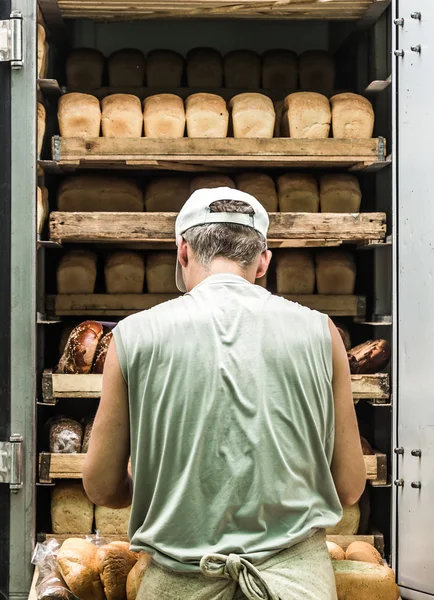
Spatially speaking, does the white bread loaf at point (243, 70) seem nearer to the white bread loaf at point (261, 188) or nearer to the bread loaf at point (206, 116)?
the bread loaf at point (206, 116)

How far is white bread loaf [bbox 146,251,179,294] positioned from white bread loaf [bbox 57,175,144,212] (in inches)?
9.4

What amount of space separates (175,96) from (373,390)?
133 centimetres

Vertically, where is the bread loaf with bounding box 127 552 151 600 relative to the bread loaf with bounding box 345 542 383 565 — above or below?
above

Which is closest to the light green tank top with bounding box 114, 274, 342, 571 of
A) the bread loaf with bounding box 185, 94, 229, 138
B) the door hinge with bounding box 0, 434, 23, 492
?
the door hinge with bounding box 0, 434, 23, 492

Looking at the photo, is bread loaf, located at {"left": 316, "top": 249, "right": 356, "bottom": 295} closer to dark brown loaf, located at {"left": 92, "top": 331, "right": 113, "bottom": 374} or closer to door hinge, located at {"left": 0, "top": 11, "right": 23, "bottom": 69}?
dark brown loaf, located at {"left": 92, "top": 331, "right": 113, "bottom": 374}

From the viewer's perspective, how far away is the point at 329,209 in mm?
3070

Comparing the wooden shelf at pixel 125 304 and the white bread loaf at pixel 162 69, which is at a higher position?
the white bread loaf at pixel 162 69

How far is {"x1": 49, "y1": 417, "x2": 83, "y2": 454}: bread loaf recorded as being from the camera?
279 cm

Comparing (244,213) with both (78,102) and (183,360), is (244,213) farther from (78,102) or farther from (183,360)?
(78,102)

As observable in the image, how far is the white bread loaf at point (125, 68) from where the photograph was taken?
10.5 feet

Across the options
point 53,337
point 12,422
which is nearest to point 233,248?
point 12,422

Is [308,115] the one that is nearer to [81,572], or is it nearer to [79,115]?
[79,115]

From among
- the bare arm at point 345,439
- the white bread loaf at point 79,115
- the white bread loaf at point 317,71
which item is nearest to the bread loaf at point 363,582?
the bare arm at point 345,439

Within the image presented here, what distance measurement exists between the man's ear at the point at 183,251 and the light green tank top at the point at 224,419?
0.13 meters
